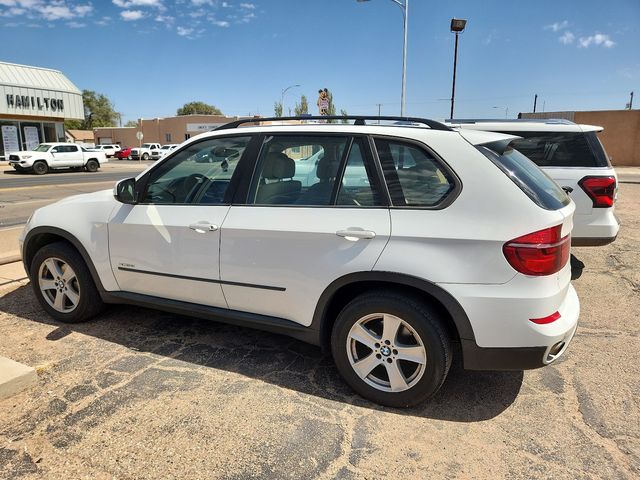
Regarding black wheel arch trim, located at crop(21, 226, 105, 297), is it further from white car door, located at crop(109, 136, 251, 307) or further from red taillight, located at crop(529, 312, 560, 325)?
red taillight, located at crop(529, 312, 560, 325)

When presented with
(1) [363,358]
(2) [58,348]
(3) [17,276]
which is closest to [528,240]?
(1) [363,358]

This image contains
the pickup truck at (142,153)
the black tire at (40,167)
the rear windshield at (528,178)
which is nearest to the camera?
the rear windshield at (528,178)

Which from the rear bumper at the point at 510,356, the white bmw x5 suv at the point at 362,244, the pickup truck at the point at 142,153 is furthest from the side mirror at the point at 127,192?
the pickup truck at the point at 142,153

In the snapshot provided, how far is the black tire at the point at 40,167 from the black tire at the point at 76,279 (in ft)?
81.6

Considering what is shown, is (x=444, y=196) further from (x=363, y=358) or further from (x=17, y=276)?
(x=17, y=276)

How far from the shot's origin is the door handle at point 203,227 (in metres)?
3.25

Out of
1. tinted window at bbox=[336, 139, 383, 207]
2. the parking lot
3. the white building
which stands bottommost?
the parking lot

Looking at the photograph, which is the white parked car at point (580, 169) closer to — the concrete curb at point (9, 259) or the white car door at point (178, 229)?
the white car door at point (178, 229)

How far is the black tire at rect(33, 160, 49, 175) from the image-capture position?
25312 mm

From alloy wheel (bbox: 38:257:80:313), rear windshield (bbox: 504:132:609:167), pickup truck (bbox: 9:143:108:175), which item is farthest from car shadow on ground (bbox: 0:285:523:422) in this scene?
pickup truck (bbox: 9:143:108:175)

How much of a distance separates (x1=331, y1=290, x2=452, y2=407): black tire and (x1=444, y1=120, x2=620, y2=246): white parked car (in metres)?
3.03

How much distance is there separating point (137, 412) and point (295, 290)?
1.20 metres

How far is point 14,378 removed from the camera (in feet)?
10.0

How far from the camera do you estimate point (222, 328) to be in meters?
4.14
